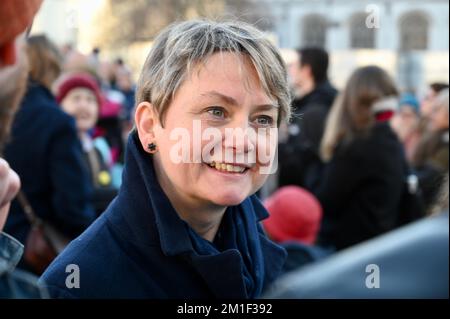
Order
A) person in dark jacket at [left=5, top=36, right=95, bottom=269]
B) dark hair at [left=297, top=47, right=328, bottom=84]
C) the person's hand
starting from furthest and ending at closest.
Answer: dark hair at [left=297, top=47, right=328, bottom=84] < person in dark jacket at [left=5, top=36, right=95, bottom=269] < the person's hand

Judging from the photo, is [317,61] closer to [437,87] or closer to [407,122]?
[437,87]

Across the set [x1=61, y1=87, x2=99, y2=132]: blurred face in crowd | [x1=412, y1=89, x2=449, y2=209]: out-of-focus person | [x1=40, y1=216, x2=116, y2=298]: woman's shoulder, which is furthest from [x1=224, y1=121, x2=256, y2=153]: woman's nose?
[x1=61, y1=87, x2=99, y2=132]: blurred face in crowd

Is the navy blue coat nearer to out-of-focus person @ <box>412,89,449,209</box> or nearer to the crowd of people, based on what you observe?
the crowd of people

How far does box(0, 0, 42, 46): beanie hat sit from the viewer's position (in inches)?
47.4

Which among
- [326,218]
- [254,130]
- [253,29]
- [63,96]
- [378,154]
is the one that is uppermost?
[253,29]

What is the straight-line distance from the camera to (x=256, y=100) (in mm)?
1668

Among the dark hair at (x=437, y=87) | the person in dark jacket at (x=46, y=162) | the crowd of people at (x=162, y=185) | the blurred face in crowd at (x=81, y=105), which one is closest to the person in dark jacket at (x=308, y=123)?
the dark hair at (x=437, y=87)

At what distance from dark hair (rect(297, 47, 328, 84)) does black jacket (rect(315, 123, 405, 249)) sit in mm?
1581

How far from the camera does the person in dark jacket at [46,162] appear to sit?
3520 mm
